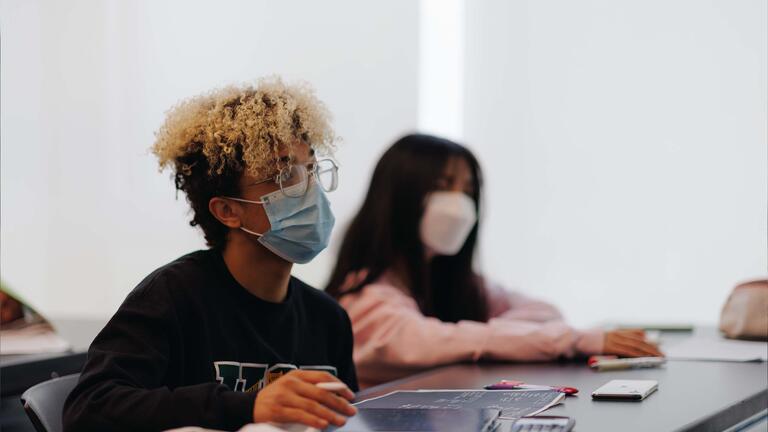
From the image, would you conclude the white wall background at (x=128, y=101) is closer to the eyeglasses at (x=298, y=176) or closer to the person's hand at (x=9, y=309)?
the person's hand at (x=9, y=309)

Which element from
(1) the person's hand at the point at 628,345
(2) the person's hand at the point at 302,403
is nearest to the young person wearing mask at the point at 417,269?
(1) the person's hand at the point at 628,345

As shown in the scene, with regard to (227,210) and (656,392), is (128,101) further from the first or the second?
(656,392)

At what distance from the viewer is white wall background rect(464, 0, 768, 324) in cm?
253

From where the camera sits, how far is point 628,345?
5.80ft

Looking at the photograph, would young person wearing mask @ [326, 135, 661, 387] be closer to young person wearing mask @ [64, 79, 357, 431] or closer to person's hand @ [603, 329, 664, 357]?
person's hand @ [603, 329, 664, 357]

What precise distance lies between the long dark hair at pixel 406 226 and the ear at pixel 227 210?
767 mm

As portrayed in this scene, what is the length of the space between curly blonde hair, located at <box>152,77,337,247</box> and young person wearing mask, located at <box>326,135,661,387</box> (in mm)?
619

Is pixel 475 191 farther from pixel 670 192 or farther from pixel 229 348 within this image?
pixel 229 348

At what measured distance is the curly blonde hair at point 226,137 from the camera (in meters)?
1.34

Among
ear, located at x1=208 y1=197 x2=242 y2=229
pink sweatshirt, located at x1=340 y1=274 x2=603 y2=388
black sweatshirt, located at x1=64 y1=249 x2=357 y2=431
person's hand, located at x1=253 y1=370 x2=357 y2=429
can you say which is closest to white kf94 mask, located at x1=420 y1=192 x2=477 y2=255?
pink sweatshirt, located at x1=340 y1=274 x2=603 y2=388

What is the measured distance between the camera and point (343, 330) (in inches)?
62.6

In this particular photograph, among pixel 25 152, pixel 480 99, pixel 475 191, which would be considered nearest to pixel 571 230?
pixel 480 99

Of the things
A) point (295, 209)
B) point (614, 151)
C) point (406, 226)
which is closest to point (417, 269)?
point (406, 226)

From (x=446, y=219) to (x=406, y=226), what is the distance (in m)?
0.11
